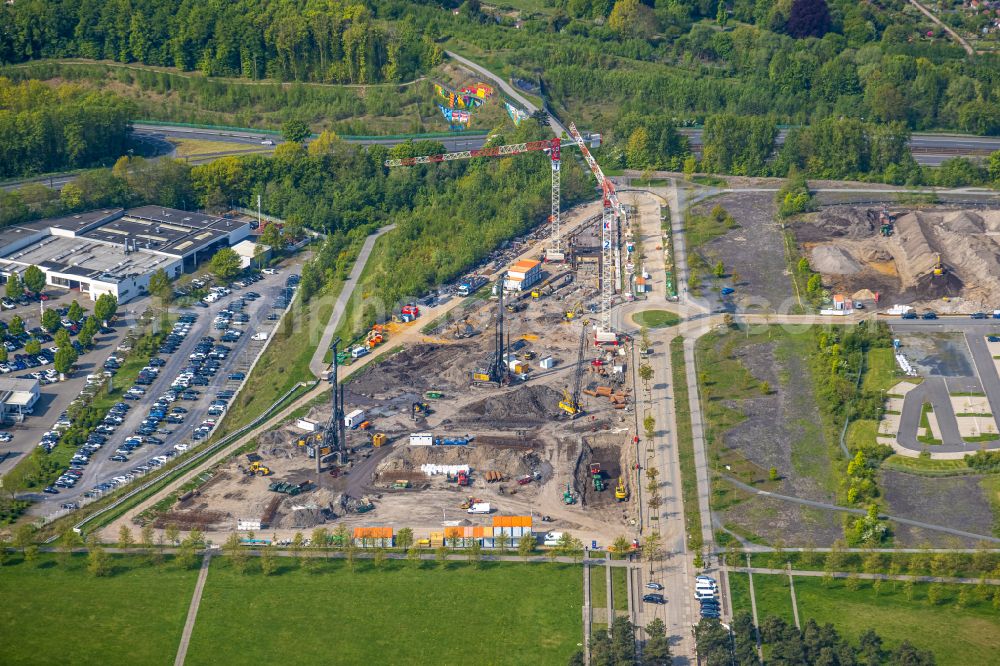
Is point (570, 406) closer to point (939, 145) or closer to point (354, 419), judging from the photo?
point (354, 419)

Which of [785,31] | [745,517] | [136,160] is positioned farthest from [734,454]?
[785,31]

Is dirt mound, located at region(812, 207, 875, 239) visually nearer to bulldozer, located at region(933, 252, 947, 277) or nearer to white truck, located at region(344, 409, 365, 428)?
bulldozer, located at region(933, 252, 947, 277)

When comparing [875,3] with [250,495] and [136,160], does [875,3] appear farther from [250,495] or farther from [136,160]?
[250,495]

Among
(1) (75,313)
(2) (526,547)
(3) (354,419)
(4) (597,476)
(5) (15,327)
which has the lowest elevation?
(2) (526,547)

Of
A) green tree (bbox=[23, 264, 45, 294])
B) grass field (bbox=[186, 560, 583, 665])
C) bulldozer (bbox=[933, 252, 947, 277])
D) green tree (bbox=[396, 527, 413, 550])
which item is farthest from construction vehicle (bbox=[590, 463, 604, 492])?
green tree (bbox=[23, 264, 45, 294])

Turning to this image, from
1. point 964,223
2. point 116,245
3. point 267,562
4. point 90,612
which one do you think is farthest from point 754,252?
point 90,612

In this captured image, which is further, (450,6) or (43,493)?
(450,6)

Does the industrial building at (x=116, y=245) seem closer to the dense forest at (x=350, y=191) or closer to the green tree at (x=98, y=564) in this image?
the dense forest at (x=350, y=191)
